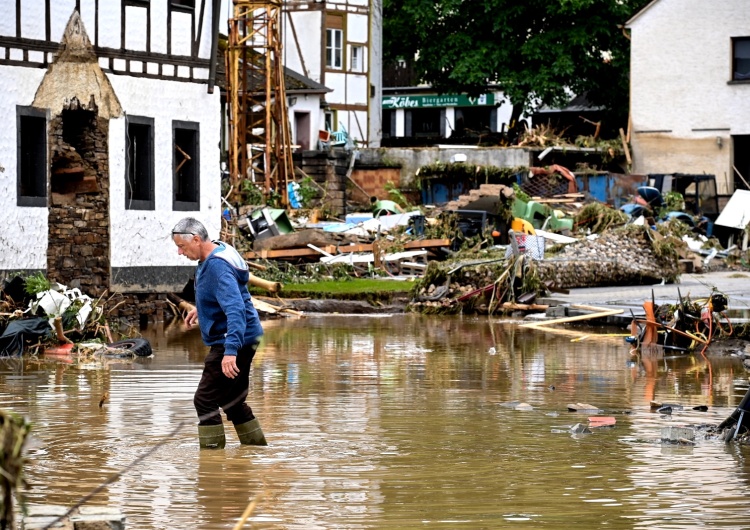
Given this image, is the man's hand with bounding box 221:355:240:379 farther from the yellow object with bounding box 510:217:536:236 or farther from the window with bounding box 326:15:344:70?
the window with bounding box 326:15:344:70

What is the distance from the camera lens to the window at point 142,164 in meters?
24.0

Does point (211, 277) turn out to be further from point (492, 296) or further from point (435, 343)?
point (492, 296)

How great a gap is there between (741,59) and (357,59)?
17.8 metres

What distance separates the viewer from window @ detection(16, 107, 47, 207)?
21828mm

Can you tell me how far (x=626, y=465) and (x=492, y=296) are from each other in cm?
1536

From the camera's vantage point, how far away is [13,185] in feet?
70.5

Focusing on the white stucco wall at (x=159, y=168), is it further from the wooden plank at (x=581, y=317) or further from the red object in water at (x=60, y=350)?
the wooden plank at (x=581, y=317)

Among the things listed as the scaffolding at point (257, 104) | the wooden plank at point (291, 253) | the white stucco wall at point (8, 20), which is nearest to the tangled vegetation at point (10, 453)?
the white stucco wall at point (8, 20)

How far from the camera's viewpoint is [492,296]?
24.7m

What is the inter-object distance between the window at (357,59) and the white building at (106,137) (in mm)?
32678

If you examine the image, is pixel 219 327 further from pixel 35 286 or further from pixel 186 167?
pixel 186 167

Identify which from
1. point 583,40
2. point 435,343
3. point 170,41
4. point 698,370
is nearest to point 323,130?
point 583,40

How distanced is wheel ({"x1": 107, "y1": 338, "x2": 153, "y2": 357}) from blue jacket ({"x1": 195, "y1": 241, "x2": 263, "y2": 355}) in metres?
7.65

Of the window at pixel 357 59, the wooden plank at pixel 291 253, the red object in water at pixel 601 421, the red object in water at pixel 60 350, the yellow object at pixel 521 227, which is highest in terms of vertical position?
the window at pixel 357 59
